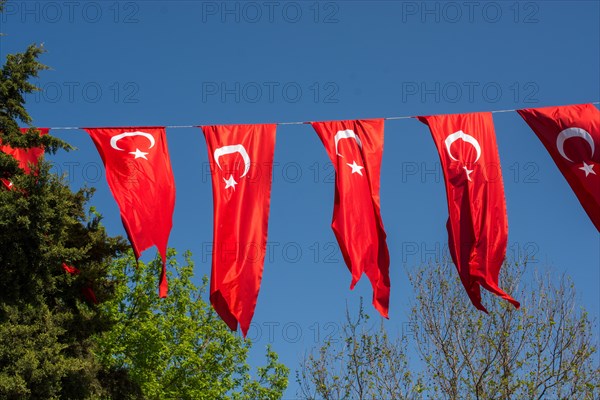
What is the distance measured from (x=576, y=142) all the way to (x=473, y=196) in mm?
2037

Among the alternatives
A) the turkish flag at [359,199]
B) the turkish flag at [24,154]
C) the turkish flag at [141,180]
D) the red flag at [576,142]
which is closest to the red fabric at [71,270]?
the turkish flag at [24,154]

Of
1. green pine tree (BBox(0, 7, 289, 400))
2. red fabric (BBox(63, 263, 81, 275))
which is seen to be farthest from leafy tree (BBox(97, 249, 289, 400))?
red fabric (BBox(63, 263, 81, 275))

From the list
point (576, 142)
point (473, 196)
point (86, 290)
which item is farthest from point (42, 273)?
point (576, 142)

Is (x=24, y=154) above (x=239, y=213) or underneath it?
above

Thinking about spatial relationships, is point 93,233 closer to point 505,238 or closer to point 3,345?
point 3,345

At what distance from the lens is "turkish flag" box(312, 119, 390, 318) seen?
12.8 m

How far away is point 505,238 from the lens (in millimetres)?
13000

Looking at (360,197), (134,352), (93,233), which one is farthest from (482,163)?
(134,352)

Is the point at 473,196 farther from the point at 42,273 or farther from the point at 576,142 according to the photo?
the point at 42,273

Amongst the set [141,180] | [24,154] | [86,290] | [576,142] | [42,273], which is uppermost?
[24,154]

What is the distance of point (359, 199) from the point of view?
43.9 ft

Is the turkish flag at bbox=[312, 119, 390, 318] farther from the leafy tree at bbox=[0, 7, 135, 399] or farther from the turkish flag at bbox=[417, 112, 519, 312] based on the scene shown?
the leafy tree at bbox=[0, 7, 135, 399]

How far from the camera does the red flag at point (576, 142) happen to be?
1334cm

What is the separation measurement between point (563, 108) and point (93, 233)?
988 centimetres
